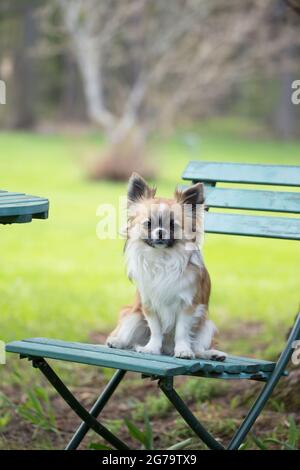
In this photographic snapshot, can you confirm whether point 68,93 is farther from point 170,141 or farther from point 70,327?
point 70,327

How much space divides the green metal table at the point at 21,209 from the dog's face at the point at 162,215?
1.23 feet

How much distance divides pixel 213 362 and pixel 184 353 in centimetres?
13

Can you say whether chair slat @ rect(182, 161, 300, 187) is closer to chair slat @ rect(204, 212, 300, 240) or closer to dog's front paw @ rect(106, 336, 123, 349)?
chair slat @ rect(204, 212, 300, 240)

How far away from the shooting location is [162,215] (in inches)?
155

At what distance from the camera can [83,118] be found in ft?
121

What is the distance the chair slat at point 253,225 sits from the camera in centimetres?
434

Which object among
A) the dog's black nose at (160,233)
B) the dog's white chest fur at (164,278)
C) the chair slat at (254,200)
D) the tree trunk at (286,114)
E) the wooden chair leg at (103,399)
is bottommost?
the wooden chair leg at (103,399)

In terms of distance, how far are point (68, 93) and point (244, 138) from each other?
8358mm

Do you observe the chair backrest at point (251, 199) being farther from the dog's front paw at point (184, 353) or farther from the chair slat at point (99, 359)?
the chair slat at point (99, 359)

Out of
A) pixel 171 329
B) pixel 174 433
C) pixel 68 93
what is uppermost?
pixel 68 93

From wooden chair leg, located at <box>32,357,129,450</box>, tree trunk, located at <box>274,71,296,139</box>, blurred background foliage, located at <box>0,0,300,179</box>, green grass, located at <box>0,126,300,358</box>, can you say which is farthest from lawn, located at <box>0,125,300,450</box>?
tree trunk, located at <box>274,71,296,139</box>

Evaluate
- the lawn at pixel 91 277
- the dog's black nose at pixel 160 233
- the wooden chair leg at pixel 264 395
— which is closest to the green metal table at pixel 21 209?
the dog's black nose at pixel 160 233

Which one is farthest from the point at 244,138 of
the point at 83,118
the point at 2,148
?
the point at 2,148

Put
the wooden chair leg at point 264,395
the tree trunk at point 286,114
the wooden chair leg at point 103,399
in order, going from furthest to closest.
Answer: the tree trunk at point 286,114 < the wooden chair leg at point 103,399 < the wooden chair leg at point 264,395
